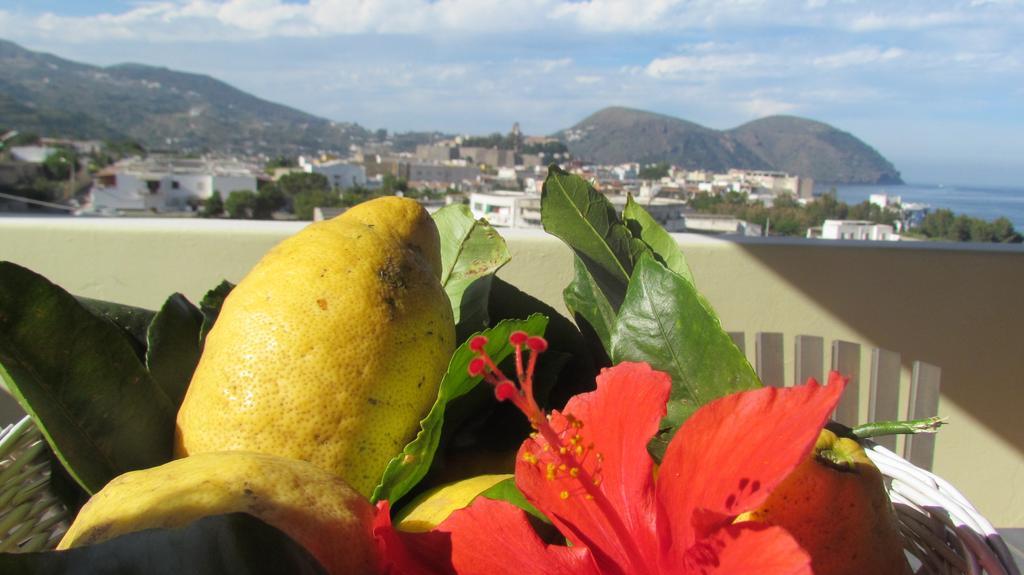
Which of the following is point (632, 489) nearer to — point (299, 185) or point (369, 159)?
point (299, 185)

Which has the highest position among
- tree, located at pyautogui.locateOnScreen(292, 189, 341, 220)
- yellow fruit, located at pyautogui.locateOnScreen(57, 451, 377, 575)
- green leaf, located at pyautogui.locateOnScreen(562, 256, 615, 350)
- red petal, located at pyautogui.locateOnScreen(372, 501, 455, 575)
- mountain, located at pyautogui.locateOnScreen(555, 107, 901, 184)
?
mountain, located at pyautogui.locateOnScreen(555, 107, 901, 184)

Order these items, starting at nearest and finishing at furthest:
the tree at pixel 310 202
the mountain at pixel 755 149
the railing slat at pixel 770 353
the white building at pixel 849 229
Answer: the railing slat at pixel 770 353, the white building at pixel 849 229, the mountain at pixel 755 149, the tree at pixel 310 202

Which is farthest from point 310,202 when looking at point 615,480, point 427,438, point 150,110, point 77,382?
point 150,110

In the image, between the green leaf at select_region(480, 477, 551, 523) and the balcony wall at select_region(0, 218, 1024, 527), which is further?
the balcony wall at select_region(0, 218, 1024, 527)

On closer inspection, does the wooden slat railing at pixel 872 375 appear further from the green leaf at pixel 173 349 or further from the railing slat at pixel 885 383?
the green leaf at pixel 173 349

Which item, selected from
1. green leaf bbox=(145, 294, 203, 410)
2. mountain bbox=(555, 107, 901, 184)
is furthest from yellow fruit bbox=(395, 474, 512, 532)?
mountain bbox=(555, 107, 901, 184)

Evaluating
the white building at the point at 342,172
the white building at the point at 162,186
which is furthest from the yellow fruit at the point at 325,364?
the white building at the point at 342,172

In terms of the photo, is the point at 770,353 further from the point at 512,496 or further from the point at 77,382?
the point at 77,382

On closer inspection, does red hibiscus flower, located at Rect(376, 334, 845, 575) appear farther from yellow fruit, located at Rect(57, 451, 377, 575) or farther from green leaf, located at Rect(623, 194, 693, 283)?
green leaf, located at Rect(623, 194, 693, 283)
